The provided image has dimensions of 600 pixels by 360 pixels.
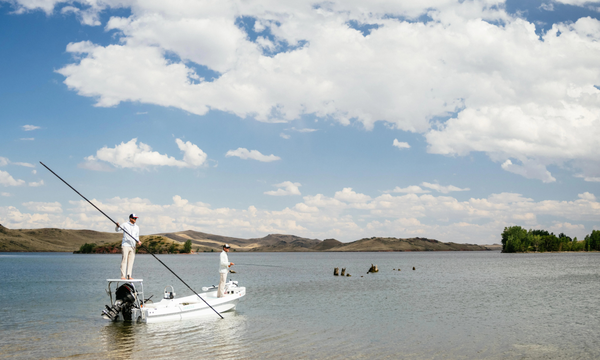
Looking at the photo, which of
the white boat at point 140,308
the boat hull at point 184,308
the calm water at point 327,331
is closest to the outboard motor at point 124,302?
the white boat at point 140,308

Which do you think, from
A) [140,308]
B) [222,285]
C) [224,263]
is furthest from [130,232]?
[222,285]

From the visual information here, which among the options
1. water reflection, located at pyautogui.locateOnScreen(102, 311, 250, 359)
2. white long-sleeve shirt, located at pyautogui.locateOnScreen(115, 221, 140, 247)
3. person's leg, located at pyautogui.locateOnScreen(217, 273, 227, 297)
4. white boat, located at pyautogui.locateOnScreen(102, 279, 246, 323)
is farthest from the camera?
person's leg, located at pyautogui.locateOnScreen(217, 273, 227, 297)

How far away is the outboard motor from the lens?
20125 millimetres

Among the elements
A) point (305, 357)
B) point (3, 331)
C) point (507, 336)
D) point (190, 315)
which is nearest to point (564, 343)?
point (507, 336)

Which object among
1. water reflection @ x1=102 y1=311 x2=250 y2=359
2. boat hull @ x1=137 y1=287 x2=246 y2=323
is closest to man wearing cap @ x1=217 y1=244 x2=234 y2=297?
boat hull @ x1=137 y1=287 x2=246 y2=323

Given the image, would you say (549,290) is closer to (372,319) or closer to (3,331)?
(372,319)

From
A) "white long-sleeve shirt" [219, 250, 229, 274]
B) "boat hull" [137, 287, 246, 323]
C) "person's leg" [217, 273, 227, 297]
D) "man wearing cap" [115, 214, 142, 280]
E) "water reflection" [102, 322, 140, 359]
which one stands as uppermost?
"man wearing cap" [115, 214, 142, 280]

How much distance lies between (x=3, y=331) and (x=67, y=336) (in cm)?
374

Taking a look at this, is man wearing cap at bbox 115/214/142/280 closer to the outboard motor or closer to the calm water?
the outboard motor

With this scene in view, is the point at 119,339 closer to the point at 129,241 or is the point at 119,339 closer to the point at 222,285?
the point at 129,241

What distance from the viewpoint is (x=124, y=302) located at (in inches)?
795

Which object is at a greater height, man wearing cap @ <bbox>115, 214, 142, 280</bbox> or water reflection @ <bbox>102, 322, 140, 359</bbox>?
man wearing cap @ <bbox>115, 214, 142, 280</bbox>

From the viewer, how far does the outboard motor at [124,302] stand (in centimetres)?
2012

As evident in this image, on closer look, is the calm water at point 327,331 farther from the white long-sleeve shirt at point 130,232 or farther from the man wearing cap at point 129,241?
the white long-sleeve shirt at point 130,232
